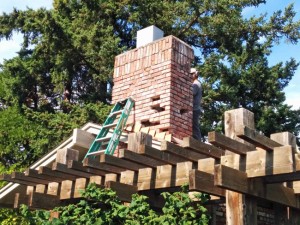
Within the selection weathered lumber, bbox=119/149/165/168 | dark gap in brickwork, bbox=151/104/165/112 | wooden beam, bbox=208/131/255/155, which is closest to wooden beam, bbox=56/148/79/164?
weathered lumber, bbox=119/149/165/168

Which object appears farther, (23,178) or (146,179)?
(23,178)

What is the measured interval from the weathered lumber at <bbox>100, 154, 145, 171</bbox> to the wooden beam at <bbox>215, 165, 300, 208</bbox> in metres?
1.44

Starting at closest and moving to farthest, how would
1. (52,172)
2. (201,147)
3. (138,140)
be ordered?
(201,147), (138,140), (52,172)

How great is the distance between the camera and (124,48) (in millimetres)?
20453

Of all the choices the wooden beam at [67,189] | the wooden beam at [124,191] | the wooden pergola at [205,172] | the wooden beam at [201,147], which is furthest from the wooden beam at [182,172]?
the wooden beam at [67,189]

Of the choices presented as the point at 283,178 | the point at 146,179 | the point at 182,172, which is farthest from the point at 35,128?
the point at 283,178

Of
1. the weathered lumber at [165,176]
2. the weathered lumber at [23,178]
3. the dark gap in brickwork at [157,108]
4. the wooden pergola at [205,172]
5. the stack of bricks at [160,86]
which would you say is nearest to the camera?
the wooden pergola at [205,172]

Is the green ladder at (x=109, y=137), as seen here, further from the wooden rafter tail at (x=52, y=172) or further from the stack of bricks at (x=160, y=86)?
the wooden rafter tail at (x=52, y=172)

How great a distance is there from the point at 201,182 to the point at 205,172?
0.18m

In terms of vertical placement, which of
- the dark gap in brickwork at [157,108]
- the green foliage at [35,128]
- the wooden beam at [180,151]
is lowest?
the wooden beam at [180,151]

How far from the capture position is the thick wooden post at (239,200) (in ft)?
16.1

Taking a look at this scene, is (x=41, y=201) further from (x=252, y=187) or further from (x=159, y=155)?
(x=252, y=187)

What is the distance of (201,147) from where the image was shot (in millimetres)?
5414

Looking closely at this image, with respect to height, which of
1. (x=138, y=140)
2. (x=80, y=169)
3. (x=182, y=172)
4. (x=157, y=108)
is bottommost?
(x=182, y=172)
